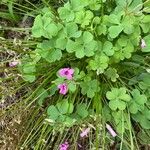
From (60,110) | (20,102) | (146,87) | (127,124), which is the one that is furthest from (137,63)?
(20,102)

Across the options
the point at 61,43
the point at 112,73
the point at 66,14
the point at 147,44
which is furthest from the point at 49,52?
the point at 147,44

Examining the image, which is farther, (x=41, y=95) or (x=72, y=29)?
(x=41, y=95)

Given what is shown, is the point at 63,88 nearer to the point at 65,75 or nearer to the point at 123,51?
the point at 65,75

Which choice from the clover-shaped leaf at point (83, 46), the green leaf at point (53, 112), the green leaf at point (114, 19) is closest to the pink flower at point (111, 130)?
the green leaf at point (53, 112)

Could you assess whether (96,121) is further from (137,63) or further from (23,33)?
(23,33)

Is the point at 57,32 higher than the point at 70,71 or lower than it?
higher

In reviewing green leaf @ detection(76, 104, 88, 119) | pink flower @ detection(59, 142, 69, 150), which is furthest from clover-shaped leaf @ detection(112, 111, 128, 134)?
pink flower @ detection(59, 142, 69, 150)

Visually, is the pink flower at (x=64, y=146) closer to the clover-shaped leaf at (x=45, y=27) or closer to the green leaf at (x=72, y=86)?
the green leaf at (x=72, y=86)
